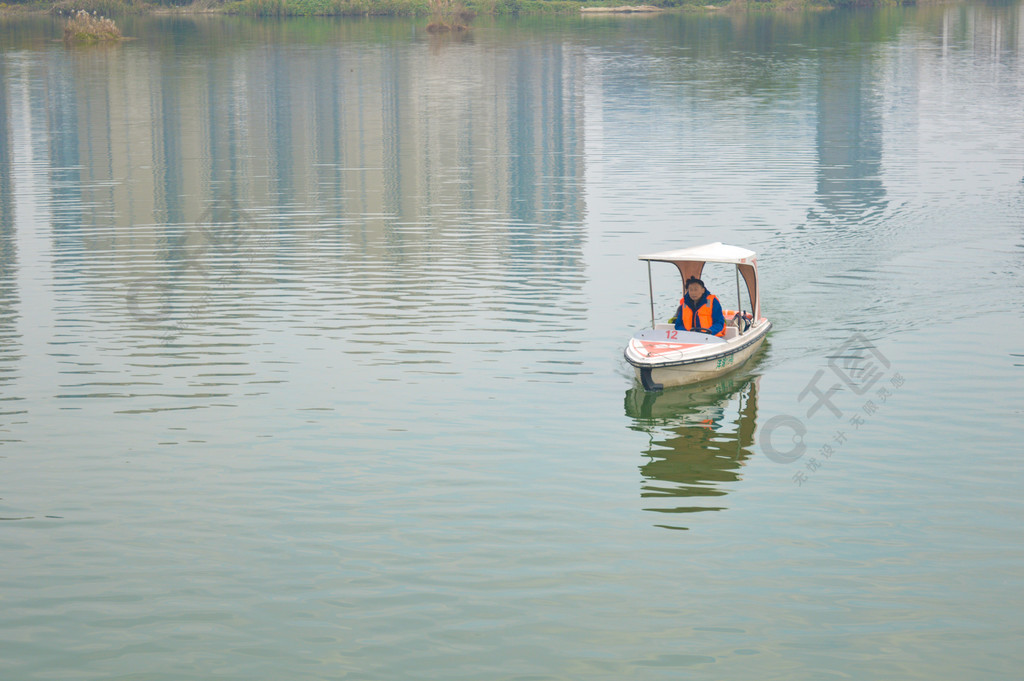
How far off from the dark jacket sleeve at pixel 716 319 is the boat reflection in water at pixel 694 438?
118 centimetres

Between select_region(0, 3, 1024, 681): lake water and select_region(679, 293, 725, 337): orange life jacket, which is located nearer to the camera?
A: select_region(0, 3, 1024, 681): lake water

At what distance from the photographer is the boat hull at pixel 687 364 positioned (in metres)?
25.0

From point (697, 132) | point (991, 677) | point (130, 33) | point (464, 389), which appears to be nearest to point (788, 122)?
point (697, 132)

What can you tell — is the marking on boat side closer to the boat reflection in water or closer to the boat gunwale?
the boat gunwale

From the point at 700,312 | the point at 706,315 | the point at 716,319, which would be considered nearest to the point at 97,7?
the point at 700,312

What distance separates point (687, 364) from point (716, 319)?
6.54 ft

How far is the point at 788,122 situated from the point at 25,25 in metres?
137

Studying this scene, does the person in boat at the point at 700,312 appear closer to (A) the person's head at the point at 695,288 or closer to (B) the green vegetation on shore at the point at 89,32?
(A) the person's head at the point at 695,288

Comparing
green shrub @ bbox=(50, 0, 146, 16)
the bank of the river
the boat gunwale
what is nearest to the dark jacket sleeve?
the boat gunwale

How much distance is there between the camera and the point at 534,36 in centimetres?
13488

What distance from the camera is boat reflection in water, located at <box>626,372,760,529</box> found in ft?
66.6

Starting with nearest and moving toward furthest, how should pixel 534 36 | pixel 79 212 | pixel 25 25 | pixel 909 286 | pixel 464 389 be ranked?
pixel 464 389 → pixel 909 286 → pixel 79 212 → pixel 534 36 → pixel 25 25

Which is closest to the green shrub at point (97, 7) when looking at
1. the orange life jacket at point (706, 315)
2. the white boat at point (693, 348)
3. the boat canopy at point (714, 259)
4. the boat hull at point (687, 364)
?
the boat canopy at point (714, 259)

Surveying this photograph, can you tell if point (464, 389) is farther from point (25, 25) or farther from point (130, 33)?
point (25, 25)
